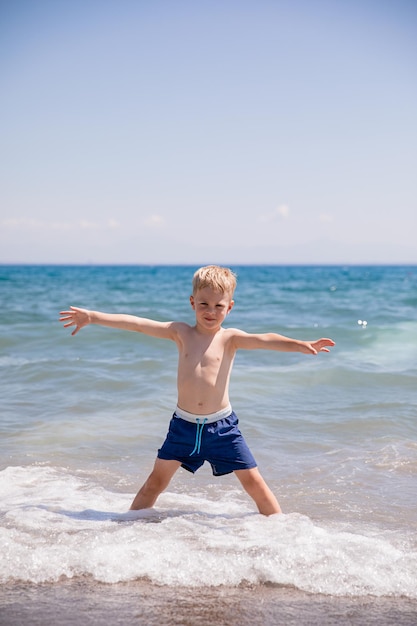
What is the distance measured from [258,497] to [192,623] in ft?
4.24

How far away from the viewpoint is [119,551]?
3002mm

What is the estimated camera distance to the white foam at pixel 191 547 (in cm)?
279

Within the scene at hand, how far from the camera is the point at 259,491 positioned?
11.9 ft

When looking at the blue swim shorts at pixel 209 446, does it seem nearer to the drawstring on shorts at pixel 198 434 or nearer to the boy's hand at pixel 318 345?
the drawstring on shorts at pixel 198 434

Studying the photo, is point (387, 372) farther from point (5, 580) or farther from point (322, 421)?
point (5, 580)

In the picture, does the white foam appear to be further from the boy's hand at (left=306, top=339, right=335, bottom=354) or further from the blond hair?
the blond hair

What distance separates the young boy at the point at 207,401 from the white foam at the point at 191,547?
0.22m

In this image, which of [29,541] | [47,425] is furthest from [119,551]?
[47,425]

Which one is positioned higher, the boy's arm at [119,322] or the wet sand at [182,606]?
the boy's arm at [119,322]

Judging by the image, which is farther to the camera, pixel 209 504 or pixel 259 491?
pixel 209 504

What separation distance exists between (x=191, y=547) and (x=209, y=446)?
0.64 m

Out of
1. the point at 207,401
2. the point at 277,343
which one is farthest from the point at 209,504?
the point at 277,343

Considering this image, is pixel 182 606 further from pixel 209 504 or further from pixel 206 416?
pixel 209 504

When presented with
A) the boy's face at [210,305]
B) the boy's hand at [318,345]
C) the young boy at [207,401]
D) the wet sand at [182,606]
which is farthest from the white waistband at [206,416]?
the wet sand at [182,606]
